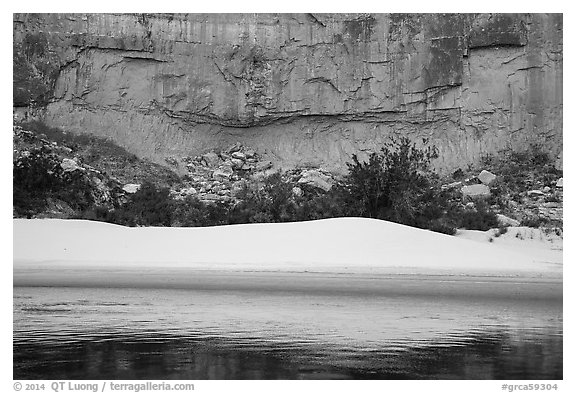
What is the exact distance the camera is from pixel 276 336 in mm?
6801

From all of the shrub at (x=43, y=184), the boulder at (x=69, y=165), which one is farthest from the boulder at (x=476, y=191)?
the boulder at (x=69, y=165)

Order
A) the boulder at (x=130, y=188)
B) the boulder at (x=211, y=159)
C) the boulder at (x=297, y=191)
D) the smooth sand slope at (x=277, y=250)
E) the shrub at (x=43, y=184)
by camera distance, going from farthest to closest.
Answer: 1. the boulder at (x=211, y=159)
2. the boulder at (x=297, y=191)
3. the boulder at (x=130, y=188)
4. the shrub at (x=43, y=184)
5. the smooth sand slope at (x=277, y=250)

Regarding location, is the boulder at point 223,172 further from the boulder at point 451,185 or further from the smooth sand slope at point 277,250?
the smooth sand slope at point 277,250

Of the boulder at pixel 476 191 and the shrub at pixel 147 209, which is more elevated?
the boulder at pixel 476 191

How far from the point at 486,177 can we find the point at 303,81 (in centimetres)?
601

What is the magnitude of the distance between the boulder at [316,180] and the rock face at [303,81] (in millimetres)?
971

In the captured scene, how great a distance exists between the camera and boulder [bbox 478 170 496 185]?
2050cm

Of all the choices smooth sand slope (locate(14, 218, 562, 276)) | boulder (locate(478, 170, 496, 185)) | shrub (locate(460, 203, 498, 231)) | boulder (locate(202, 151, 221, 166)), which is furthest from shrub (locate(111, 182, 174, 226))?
boulder (locate(478, 170, 496, 185))

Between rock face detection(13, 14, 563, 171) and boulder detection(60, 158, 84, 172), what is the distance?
10.9ft

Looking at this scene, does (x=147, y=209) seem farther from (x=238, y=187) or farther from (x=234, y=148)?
(x=234, y=148)

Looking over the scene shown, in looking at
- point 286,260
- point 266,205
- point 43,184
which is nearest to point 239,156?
point 266,205

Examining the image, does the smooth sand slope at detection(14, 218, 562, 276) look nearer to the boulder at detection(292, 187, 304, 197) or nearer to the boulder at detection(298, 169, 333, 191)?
the boulder at detection(292, 187, 304, 197)

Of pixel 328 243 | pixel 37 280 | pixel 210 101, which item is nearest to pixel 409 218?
pixel 328 243

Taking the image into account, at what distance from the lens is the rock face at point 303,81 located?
835 inches
